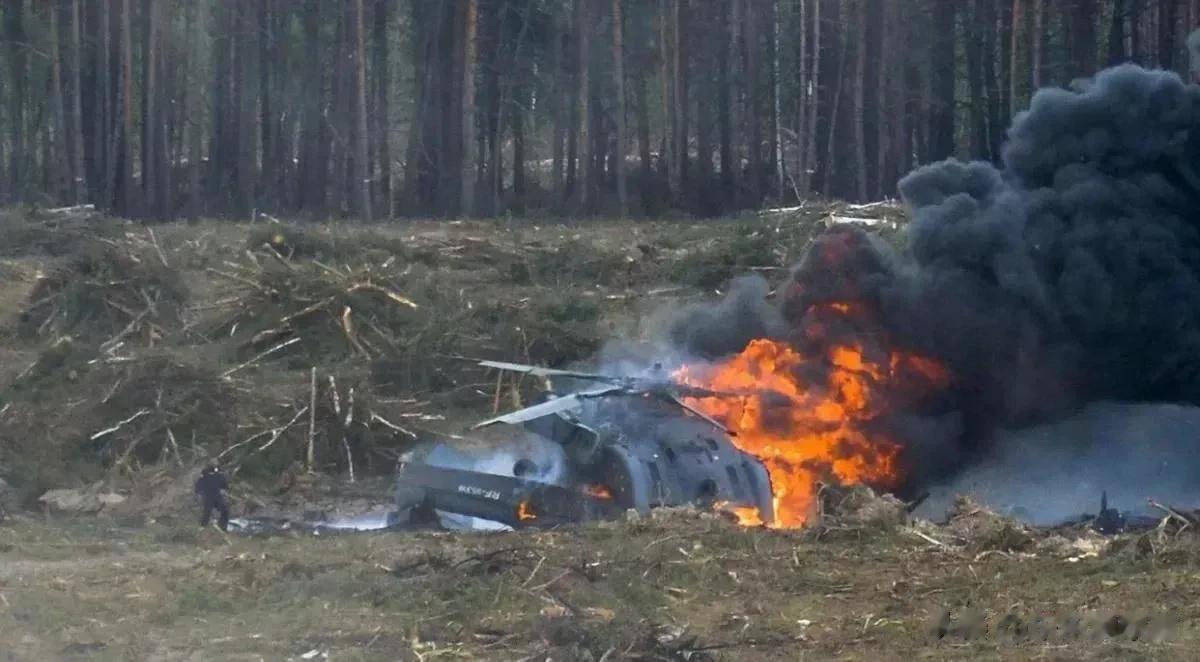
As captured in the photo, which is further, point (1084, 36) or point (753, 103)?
point (753, 103)

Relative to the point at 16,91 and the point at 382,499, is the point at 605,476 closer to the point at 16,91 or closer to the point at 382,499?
the point at 382,499

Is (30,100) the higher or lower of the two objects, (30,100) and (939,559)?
the higher

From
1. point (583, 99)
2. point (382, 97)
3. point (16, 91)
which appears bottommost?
point (583, 99)

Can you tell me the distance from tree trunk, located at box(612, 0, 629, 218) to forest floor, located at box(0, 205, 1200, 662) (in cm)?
974

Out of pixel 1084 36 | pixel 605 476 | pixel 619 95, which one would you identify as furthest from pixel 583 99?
pixel 605 476

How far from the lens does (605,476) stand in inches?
522

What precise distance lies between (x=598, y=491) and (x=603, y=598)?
11.6ft

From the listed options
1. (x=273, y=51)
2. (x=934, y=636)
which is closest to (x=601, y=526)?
(x=934, y=636)

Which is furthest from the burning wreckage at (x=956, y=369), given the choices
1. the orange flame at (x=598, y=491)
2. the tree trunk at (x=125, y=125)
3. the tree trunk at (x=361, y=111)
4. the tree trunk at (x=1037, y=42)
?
the tree trunk at (x=125, y=125)

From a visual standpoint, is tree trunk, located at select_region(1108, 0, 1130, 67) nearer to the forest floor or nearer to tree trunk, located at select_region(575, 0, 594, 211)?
the forest floor

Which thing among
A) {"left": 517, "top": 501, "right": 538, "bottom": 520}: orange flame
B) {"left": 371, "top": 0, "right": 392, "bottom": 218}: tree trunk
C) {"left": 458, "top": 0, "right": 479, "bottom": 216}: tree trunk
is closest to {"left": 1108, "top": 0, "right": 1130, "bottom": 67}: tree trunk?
{"left": 458, "top": 0, "right": 479, "bottom": 216}: tree trunk

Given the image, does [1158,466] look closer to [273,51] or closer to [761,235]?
[761,235]

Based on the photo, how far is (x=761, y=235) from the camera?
84.6 ft

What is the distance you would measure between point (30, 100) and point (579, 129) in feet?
50.7
